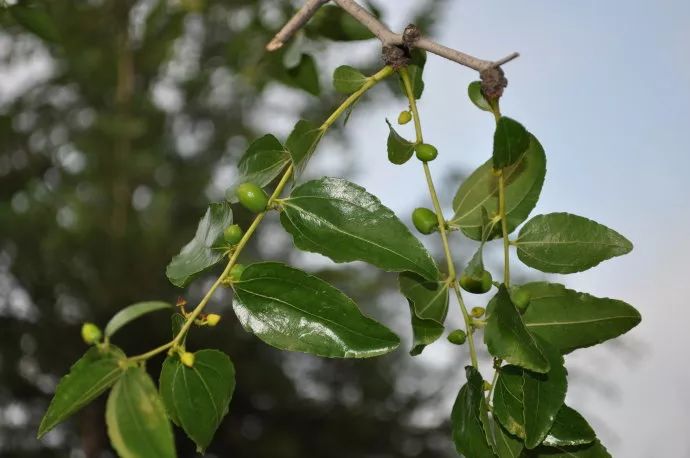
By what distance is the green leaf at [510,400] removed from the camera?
28cm

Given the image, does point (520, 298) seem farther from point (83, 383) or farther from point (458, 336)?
point (83, 383)

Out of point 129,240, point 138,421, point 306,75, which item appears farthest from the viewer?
point 129,240

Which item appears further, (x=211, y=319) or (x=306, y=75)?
(x=306, y=75)

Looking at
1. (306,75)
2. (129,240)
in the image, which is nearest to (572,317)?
(306,75)

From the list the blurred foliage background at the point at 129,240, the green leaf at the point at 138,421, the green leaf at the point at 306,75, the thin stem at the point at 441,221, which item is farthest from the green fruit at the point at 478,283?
the blurred foliage background at the point at 129,240

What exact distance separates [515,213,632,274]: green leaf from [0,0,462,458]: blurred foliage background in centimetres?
133

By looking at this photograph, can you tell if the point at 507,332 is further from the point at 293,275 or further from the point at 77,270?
the point at 77,270

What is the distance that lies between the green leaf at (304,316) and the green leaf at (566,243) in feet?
0.26

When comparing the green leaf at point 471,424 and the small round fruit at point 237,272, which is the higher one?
the small round fruit at point 237,272

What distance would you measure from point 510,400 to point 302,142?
0.13 meters

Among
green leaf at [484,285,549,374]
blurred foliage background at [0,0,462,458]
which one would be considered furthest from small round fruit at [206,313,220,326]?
blurred foliage background at [0,0,462,458]

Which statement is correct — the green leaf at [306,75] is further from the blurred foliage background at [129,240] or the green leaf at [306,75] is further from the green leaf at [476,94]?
the blurred foliage background at [129,240]

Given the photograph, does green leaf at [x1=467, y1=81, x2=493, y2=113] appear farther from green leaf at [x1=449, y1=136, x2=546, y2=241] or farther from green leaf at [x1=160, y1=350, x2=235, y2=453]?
green leaf at [x1=160, y1=350, x2=235, y2=453]

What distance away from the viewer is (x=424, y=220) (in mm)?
312
